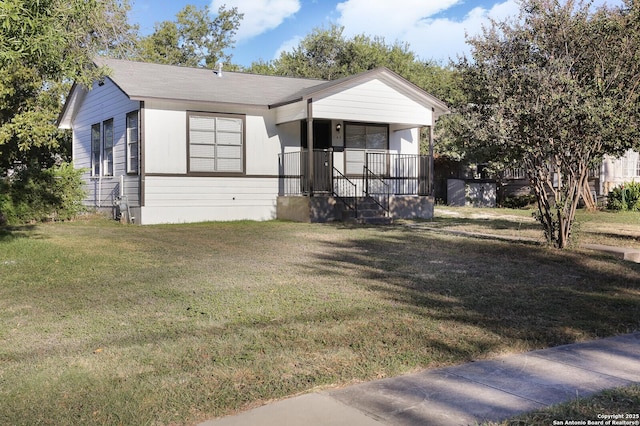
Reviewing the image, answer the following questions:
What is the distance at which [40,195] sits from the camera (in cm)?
1521

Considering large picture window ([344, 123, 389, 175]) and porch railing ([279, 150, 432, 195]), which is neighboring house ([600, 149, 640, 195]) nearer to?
porch railing ([279, 150, 432, 195])

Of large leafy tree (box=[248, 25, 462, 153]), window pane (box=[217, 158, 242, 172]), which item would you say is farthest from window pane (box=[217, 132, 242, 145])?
large leafy tree (box=[248, 25, 462, 153])

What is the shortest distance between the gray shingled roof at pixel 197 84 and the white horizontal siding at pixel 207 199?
2202 mm

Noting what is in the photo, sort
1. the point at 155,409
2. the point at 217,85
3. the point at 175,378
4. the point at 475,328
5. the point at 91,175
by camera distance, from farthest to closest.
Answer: the point at 91,175 → the point at 217,85 → the point at 475,328 → the point at 175,378 → the point at 155,409

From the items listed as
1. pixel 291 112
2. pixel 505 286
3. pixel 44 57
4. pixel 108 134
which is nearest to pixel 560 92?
pixel 505 286

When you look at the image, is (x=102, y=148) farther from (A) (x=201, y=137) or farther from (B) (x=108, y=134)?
(A) (x=201, y=137)

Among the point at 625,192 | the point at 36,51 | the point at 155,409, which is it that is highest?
the point at 36,51

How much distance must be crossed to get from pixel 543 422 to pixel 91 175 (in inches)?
744

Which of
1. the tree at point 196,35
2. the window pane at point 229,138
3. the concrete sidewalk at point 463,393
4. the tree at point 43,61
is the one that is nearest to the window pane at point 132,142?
the tree at point 43,61

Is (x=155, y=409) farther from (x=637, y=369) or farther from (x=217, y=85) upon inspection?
(x=217, y=85)

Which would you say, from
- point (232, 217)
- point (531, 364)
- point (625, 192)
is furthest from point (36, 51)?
point (625, 192)

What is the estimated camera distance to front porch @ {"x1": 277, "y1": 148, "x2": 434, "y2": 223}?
1592cm

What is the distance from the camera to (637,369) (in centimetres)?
405

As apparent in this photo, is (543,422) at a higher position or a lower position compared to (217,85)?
lower
